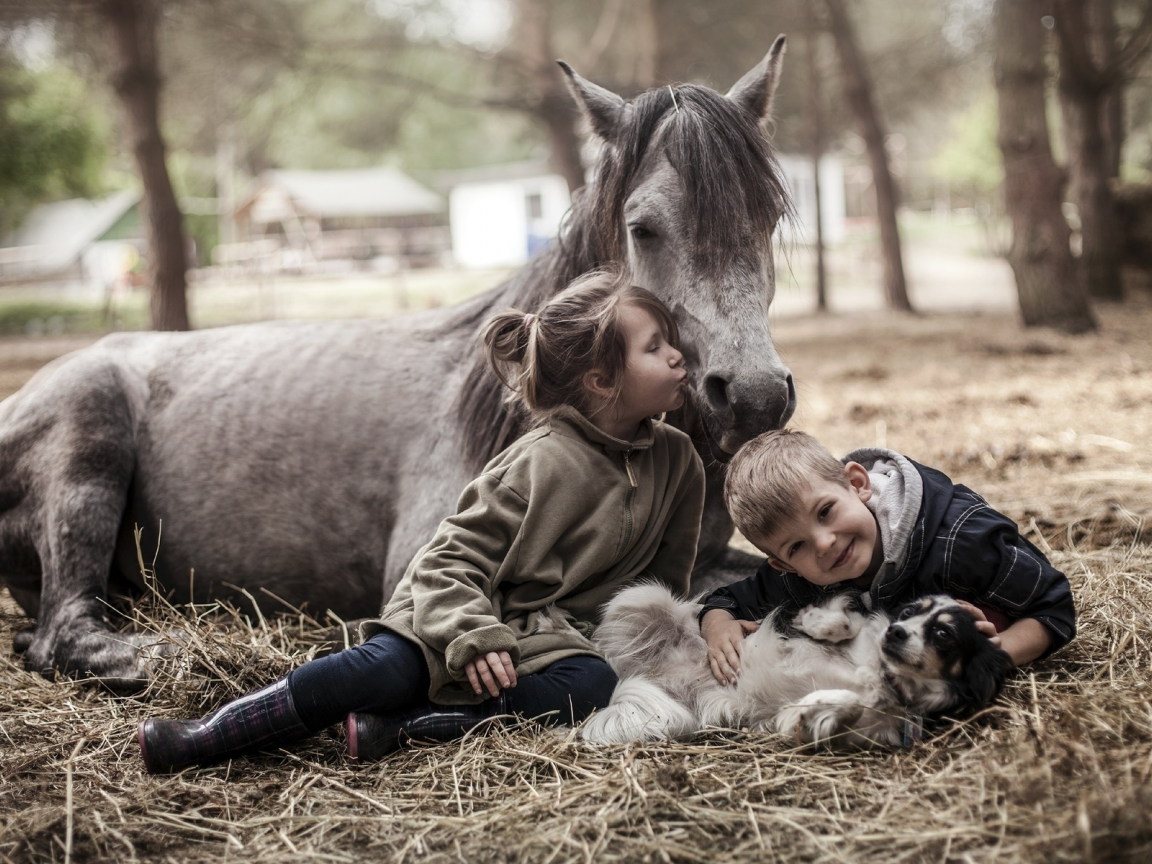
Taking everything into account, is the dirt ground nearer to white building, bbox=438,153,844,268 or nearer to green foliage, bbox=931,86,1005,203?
green foliage, bbox=931,86,1005,203

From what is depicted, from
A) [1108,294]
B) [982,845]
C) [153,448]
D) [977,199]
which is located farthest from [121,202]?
[982,845]

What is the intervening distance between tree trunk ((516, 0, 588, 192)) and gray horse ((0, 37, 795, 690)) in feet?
31.8

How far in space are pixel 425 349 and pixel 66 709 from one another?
5.29ft

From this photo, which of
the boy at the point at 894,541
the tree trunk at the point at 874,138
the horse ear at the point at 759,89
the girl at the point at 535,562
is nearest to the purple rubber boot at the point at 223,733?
the girl at the point at 535,562

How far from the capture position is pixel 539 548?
90.8 inches

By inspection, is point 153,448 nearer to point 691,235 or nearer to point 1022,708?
point 691,235

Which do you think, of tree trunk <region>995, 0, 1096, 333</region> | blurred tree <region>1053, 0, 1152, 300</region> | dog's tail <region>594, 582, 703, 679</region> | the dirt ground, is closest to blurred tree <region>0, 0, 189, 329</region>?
the dirt ground

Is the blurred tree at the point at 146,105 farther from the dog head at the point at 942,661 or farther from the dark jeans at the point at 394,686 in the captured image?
the dog head at the point at 942,661

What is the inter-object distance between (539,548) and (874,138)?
1337 cm

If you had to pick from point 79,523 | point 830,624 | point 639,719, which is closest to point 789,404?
point 830,624

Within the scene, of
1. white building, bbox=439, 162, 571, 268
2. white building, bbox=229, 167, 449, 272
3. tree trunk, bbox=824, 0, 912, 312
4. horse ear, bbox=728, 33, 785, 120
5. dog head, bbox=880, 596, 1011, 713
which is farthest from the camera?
white building, bbox=439, 162, 571, 268

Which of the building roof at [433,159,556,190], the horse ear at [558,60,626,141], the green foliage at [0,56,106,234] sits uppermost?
the building roof at [433,159,556,190]

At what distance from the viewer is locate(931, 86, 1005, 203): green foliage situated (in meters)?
37.2

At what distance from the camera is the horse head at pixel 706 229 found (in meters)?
2.40
